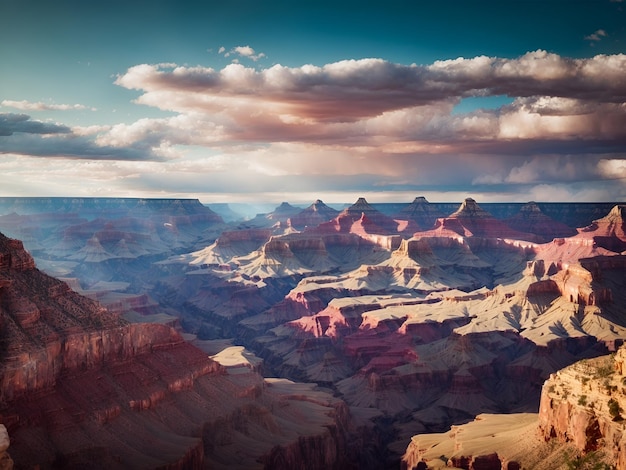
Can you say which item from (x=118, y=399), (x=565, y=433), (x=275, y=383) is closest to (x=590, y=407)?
(x=565, y=433)

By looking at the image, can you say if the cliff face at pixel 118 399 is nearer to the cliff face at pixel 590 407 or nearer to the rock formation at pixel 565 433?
the rock formation at pixel 565 433

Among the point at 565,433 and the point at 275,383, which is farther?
the point at 275,383

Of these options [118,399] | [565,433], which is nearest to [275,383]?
[118,399]

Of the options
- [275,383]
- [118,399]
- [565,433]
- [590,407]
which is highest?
[590,407]

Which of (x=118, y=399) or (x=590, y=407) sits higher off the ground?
(x=590, y=407)

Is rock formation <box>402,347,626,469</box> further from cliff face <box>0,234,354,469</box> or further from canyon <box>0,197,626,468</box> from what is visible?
cliff face <box>0,234,354,469</box>

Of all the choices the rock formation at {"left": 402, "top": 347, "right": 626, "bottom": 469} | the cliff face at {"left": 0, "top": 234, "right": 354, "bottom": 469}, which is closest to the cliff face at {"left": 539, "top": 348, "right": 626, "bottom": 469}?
the rock formation at {"left": 402, "top": 347, "right": 626, "bottom": 469}

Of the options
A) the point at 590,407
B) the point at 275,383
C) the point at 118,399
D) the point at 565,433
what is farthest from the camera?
the point at 275,383

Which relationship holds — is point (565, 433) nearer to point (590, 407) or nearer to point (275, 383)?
point (590, 407)

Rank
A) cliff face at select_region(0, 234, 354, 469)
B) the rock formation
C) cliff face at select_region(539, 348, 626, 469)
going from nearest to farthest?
cliff face at select_region(539, 348, 626, 469), the rock formation, cliff face at select_region(0, 234, 354, 469)

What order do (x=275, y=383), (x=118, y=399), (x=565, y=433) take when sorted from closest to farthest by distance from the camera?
(x=565, y=433) → (x=118, y=399) → (x=275, y=383)

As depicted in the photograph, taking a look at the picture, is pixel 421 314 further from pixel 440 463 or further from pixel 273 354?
pixel 440 463
